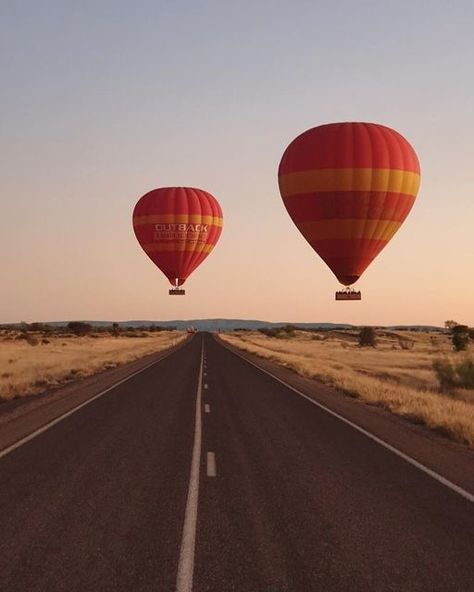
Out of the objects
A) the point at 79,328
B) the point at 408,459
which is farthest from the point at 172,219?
the point at 79,328

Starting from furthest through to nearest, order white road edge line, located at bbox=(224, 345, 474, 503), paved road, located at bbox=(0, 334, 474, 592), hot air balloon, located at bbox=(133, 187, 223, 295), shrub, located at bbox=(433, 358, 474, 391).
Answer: hot air balloon, located at bbox=(133, 187, 223, 295), shrub, located at bbox=(433, 358, 474, 391), white road edge line, located at bbox=(224, 345, 474, 503), paved road, located at bbox=(0, 334, 474, 592)

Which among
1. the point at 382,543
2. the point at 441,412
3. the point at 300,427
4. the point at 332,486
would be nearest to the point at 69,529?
the point at 382,543

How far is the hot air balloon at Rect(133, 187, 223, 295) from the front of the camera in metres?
50.7

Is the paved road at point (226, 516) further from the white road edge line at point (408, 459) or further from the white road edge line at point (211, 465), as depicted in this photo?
the white road edge line at point (408, 459)

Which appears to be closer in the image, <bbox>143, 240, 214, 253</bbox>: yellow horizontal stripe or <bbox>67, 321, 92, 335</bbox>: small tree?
<bbox>143, 240, 214, 253</bbox>: yellow horizontal stripe

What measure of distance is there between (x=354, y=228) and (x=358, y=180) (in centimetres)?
237

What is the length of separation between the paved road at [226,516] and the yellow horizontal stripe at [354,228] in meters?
20.9

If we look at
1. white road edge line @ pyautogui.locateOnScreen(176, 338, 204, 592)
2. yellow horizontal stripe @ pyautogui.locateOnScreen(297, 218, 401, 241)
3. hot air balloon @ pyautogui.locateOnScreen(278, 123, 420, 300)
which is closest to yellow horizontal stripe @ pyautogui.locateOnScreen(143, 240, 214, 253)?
hot air balloon @ pyautogui.locateOnScreen(278, 123, 420, 300)

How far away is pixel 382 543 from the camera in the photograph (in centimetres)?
702

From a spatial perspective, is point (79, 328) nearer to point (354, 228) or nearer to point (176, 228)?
point (176, 228)

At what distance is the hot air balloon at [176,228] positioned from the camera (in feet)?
166

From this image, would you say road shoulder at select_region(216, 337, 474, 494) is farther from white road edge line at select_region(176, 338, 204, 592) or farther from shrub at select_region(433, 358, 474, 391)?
shrub at select_region(433, 358, 474, 391)

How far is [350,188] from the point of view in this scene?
34312 millimetres

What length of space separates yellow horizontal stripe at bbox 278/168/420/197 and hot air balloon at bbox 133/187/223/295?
54.8 ft
